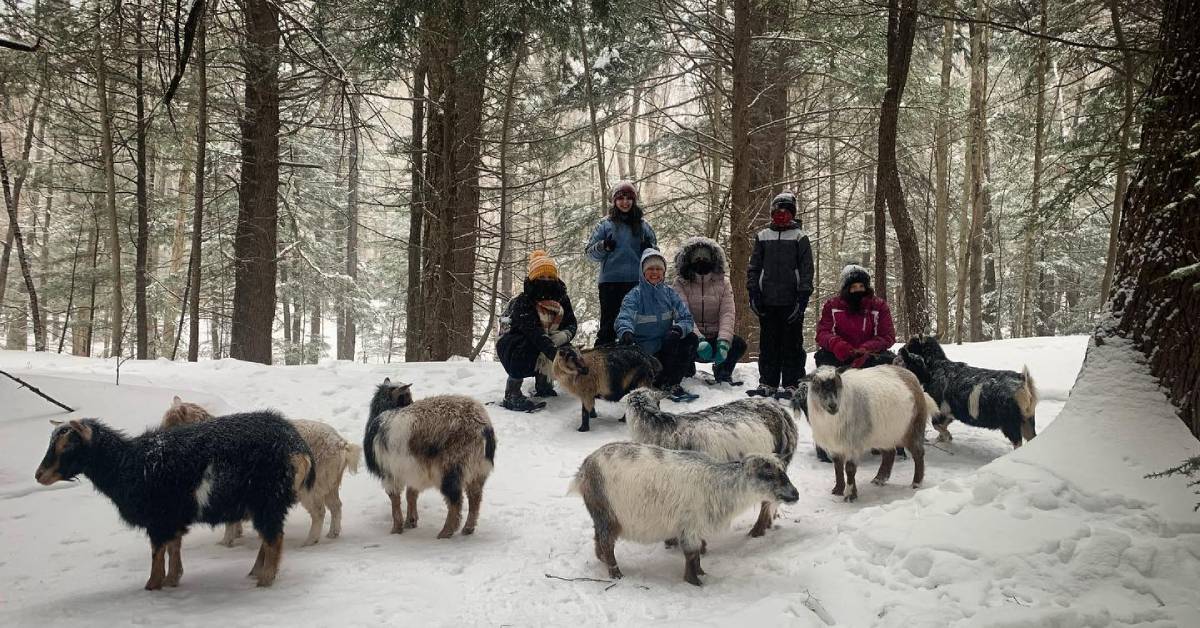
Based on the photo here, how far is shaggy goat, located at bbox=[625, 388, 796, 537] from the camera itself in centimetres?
486

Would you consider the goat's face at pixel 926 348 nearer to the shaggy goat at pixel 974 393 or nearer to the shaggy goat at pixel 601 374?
the shaggy goat at pixel 974 393

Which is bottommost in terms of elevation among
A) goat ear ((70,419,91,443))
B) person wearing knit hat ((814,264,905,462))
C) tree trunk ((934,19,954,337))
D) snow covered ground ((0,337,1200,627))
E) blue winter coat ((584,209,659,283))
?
snow covered ground ((0,337,1200,627))

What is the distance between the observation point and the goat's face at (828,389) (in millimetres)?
5137

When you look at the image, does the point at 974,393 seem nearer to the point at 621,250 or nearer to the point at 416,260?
the point at 621,250

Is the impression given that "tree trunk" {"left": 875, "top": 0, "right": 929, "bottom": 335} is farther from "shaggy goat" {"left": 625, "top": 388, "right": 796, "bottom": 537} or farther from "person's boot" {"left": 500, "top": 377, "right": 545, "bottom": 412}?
"person's boot" {"left": 500, "top": 377, "right": 545, "bottom": 412}

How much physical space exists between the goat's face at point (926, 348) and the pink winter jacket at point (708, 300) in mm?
2179

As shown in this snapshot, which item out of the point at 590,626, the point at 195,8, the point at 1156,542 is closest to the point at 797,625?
the point at 590,626

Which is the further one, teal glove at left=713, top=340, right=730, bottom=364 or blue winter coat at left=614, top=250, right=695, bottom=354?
teal glove at left=713, top=340, right=730, bottom=364

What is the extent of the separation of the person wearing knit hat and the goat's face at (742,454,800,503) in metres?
3.33

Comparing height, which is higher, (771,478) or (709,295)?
(709,295)

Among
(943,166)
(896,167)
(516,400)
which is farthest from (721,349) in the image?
(943,166)

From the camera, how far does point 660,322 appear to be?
7.81 m

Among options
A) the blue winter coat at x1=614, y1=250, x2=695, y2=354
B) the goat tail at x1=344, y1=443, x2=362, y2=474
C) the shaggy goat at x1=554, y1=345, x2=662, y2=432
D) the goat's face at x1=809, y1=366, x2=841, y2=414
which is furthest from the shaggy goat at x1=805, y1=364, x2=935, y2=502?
the goat tail at x1=344, y1=443, x2=362, y2=474

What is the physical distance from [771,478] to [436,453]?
234 centimetres
